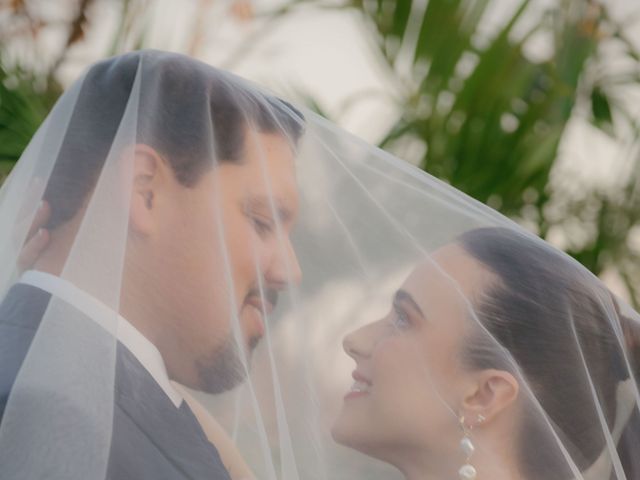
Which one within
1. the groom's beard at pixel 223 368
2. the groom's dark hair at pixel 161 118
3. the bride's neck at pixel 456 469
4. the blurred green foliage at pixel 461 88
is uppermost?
the groom's dark hair at pixel 161 118

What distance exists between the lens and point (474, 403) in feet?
4.57

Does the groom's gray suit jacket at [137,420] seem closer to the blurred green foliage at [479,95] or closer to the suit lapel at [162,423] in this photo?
the suit lapel at [162,423]

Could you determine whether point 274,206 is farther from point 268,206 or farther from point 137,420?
point 137,420

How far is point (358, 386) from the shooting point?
1359 mm

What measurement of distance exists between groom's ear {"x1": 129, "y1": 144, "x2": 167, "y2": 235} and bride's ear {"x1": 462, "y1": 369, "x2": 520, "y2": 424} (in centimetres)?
43

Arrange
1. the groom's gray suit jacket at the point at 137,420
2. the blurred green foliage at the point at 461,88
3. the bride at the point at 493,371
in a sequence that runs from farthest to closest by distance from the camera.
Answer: the blurred green foliage at the point at 461,88 < the bride at the point at 493,371 < the groom's gray suit jacket at the point at 137,420

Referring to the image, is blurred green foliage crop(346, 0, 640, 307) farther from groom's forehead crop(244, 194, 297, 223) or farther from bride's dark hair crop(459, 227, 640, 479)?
groom's forehead crop(244, 194, 297, 223)

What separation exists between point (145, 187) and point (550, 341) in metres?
0.53

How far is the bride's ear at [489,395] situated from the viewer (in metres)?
1.39

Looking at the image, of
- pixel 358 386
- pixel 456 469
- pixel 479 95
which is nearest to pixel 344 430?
pixel 358 386

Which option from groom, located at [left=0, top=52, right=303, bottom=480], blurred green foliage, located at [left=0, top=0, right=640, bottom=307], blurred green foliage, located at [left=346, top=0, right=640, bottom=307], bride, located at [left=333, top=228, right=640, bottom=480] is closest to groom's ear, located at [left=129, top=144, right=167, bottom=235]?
groom, located at [left=0, top=52, right=303, bottom=480]

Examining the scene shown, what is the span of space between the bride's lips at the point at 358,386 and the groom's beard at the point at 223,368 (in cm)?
14

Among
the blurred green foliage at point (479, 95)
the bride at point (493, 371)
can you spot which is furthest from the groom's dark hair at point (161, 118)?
the blurred green foliage at point (479, 95)

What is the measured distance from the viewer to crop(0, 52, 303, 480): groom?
46.8 inches
